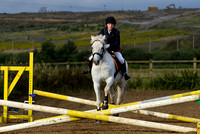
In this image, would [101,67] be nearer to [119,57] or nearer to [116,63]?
[116,63]

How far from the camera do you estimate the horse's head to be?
614 cm

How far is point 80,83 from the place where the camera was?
47.5 ft

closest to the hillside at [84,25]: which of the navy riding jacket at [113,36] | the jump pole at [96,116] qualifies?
the navy riding jacket at [113,36]

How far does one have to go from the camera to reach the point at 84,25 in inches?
2945

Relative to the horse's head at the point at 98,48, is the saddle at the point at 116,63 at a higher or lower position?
lower

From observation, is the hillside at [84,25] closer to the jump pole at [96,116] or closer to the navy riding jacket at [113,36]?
the navy riding jacket at [113,36]

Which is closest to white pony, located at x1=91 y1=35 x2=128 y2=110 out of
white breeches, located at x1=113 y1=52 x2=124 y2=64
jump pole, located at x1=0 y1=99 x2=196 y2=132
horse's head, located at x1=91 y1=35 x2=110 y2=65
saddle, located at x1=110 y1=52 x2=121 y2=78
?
horse's head, located at x1=91 y1=35 x2=110 y2=65

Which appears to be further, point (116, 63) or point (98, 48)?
point (116, 63)

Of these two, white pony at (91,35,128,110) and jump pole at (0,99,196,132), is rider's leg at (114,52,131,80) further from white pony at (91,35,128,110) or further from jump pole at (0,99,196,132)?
jump pole at (0,99,196,132)

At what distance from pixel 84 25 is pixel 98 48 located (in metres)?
69.3

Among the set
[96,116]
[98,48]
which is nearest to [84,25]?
[98,48]

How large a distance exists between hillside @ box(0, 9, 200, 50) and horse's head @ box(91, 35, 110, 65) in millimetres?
40278

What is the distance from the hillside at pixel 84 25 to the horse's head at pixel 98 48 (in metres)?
40.3

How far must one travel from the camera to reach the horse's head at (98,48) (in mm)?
6137
